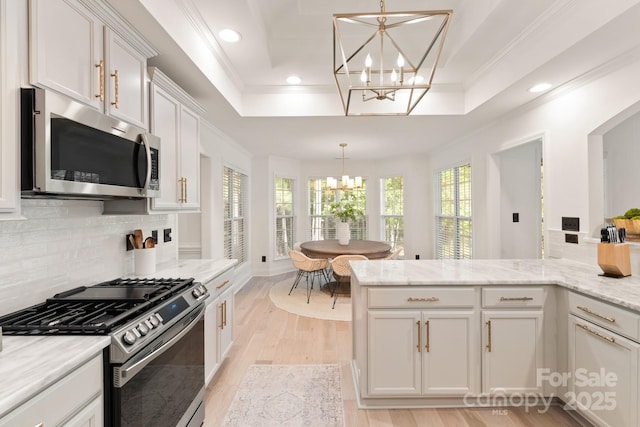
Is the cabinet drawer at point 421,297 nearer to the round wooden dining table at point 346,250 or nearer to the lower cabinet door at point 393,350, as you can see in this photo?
the lower cabinet door at point 393,350

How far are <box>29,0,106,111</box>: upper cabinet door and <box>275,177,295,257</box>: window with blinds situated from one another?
15.9 feet

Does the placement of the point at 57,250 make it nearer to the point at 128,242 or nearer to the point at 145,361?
the point at 128,242

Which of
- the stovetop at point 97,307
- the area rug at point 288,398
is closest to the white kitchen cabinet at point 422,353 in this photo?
the area rug at point 288,398

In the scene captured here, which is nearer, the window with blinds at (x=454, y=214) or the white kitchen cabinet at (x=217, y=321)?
the white kitchen cabinet at (x=217, y=321)

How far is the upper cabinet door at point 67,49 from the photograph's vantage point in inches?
48.9

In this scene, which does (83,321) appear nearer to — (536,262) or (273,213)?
(536,262)

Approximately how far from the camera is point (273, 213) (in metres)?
6.32

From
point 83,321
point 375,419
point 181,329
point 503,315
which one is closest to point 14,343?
point 83,321

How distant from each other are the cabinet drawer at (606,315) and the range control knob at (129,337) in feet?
7.74

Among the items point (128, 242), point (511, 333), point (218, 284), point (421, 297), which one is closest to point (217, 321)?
point (218, 284)

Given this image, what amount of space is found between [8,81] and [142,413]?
1400 millimetres

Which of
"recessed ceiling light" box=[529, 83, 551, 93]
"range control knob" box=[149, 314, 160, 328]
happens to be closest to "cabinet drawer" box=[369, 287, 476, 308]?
"range control knob" box=[149, 314, 160, 328]

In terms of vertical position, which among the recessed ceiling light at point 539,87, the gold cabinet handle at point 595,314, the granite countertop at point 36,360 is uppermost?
the recessed ceiling light at point 539,87

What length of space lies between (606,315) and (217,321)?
2.47 m
